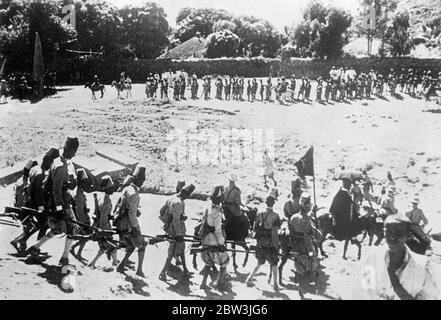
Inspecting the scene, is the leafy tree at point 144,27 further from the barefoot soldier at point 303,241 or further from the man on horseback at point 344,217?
the barefoot soldier at point 303,241

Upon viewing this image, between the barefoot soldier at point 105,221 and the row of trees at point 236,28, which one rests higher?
the row of trees at point 236,28

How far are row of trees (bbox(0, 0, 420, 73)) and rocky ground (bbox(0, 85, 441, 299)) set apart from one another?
413cm

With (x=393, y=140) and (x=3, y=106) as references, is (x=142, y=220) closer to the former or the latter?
(x=393, y=140)

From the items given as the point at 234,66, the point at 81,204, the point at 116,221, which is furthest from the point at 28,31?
the point at 116,221

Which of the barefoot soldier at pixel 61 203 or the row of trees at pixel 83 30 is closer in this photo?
the barefoot soldier at pixel 61 203

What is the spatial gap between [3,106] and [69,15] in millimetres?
10882

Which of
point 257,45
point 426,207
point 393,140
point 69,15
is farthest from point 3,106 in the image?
point 257,45

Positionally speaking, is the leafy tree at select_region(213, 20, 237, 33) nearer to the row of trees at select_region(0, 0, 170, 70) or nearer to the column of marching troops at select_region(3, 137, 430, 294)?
the row of trees at select_region(0, 0, 170, 70)

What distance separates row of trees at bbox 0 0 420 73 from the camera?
91.4 ft

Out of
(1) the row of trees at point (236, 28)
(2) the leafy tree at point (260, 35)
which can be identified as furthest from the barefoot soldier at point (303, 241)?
(2) the leafy tree at point (260, 35)

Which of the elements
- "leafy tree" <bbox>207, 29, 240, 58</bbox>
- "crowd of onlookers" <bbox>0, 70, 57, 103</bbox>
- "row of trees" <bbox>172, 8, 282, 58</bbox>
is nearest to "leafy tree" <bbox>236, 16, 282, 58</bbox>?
"row of trees" <bbox>172, 8, 282, 58</bbox>

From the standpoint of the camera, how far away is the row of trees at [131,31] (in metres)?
27.9

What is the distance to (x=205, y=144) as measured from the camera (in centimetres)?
1788
